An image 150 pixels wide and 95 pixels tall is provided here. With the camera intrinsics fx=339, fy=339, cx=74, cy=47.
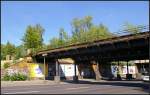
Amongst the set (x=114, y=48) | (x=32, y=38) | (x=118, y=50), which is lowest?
(x=118, y=50)

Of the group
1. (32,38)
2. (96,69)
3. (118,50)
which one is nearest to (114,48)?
(118,50)

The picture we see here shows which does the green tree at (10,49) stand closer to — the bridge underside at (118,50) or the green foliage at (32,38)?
the green foliage at (32,38)

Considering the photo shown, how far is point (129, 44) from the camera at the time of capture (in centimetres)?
4094

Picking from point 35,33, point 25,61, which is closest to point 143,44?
point 25,61

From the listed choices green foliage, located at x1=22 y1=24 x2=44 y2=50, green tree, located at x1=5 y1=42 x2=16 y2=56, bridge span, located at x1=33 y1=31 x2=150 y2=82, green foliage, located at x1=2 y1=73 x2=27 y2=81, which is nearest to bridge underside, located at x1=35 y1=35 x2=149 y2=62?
bridge span, located at x1=33 y1=31 x2=150 y2=82

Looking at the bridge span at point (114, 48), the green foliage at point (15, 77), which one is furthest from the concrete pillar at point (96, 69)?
the green foliage at point (15, 77)

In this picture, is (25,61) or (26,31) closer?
(25,61)

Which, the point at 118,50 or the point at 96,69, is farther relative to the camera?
the point at 96,69

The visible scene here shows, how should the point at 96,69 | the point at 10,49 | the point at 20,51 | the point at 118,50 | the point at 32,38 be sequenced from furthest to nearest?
the point at 10,49, the point at 20,51, the point at 32,38, the point at 96,69, the point at 118,50

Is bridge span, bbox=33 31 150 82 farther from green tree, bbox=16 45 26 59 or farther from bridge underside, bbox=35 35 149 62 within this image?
green tree, bbox=16 45 26 59

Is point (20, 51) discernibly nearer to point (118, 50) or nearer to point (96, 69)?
point (96, 69)

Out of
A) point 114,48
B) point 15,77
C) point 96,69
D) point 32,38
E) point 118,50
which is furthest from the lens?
point 32,38

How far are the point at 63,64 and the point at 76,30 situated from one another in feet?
117

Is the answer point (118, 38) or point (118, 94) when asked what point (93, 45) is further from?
point (118, 94)
